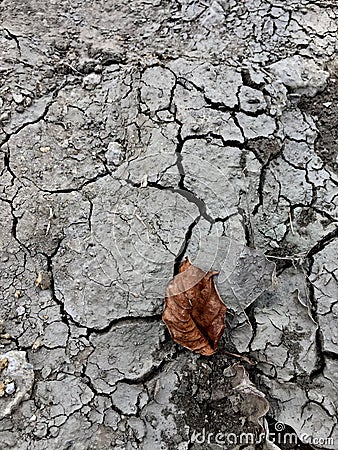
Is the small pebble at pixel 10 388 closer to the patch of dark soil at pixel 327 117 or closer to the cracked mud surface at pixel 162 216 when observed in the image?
the cracked mud surface at pixel 162 216

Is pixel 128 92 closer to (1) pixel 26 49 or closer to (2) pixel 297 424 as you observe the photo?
(1) pixel 26 49

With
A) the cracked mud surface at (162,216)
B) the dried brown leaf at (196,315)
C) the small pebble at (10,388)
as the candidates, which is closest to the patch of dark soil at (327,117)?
the cracked mud surface at (162,216)

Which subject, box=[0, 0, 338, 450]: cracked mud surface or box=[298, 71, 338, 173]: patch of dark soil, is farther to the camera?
box=[298, 71, 338, 173]: patch of dark soil

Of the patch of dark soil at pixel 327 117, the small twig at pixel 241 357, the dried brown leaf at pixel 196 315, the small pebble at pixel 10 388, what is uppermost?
the patch of dark soil at pixel 327 117

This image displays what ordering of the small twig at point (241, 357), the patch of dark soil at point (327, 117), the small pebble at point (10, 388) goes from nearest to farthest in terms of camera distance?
the small pebble at point (10, 388)
the small twig at point (241, 357)
the patch of dark soil at point (327, 117)

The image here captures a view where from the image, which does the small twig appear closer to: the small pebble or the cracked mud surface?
the cracked mud surface

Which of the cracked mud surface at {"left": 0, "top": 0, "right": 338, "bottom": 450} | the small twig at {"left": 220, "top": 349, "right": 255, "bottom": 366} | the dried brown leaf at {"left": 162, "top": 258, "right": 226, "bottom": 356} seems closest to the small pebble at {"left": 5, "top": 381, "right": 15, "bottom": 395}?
the cracked mud surface at {"left": 0, "top": 0, "right": 338, "bottom": 450}
